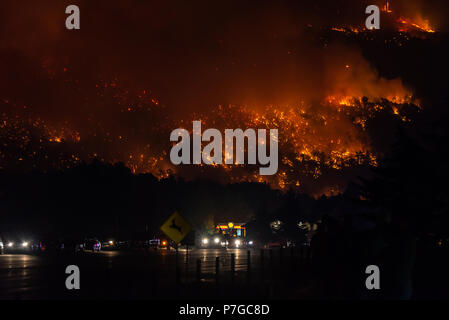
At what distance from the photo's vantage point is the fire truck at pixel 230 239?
108m

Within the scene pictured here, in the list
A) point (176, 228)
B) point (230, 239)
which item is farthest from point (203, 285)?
point (230, 239)

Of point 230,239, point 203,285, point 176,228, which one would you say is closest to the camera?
point 203,285

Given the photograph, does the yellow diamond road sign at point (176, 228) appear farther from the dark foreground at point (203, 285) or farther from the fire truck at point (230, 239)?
the fire truck at point (230, 239)

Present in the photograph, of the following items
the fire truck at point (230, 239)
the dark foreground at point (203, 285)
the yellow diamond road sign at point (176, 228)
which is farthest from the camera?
the fire truck at point (230, 239)

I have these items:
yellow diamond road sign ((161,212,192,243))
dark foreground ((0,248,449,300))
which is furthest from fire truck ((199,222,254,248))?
yellow diamond road sign ((161,212,192,243))

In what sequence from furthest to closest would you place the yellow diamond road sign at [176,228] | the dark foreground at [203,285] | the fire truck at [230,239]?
the fire truck at [230,239]
the yellow diamond road sign at [176,228]
the dark foreground at [203,285]

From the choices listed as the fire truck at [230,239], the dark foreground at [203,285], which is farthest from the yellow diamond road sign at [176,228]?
the fire truck at [230,239]

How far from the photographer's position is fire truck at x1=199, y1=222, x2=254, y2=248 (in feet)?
354

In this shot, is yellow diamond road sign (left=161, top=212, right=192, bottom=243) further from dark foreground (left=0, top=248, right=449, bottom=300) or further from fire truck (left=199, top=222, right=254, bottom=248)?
fire truck (left=199, top=222, right=254, bottom=248)

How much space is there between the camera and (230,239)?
4348 inches

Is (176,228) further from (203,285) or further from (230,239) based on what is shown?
(230,239)
